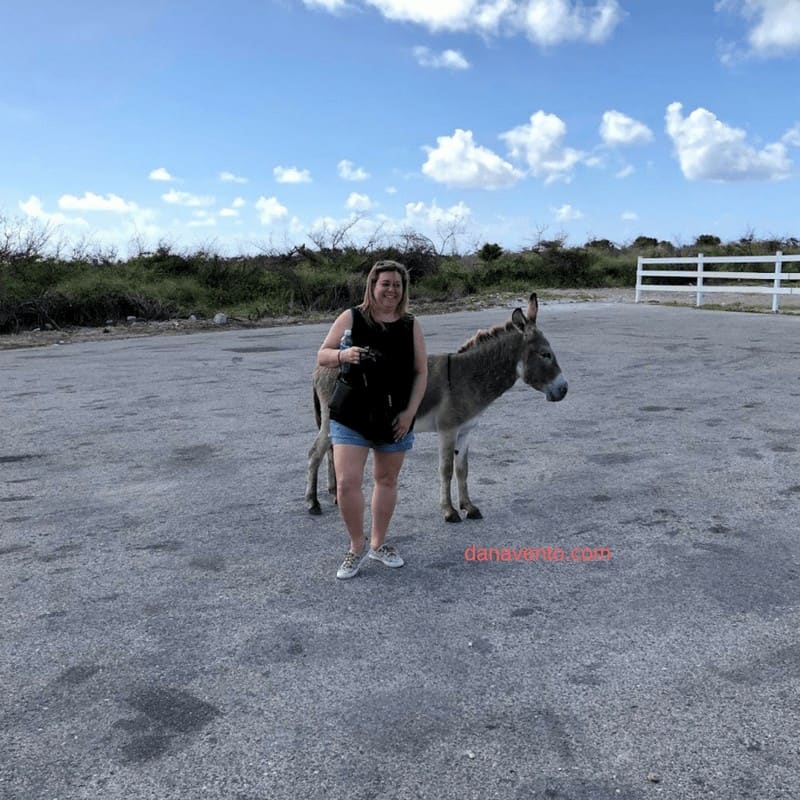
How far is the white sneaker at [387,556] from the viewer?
4.92m

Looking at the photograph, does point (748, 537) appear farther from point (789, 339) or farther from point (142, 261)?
point (142, 261)

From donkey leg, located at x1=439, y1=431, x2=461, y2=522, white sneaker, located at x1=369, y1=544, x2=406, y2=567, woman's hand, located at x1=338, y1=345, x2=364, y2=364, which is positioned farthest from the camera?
donkey leg, located at x1=439, y1=431, x2=461, y2=522

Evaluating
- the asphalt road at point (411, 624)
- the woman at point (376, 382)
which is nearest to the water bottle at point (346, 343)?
the woman at point (376, 382)

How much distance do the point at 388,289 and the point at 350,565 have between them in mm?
1662

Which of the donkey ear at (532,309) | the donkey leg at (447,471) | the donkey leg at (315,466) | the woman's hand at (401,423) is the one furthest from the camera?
the donkey leg at (315,466)

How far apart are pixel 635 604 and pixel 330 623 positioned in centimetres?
167

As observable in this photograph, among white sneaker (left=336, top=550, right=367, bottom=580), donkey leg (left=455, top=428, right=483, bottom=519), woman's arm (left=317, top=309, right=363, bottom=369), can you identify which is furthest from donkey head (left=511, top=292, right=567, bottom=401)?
white sneaker (left=336, top=550, right=367, bottom=580)

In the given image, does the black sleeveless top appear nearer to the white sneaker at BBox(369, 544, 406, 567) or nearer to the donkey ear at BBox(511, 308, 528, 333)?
the white sneaker at BBox(369, 544, 406, 567)

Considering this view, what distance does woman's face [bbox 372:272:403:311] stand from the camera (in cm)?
454

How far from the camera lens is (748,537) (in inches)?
211

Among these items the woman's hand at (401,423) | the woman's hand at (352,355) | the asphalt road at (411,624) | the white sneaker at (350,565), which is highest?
the woman's hand at (352,355)

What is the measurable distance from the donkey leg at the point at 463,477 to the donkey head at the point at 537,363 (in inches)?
25.3

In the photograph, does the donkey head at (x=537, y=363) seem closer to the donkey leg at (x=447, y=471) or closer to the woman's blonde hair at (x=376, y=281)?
the donkey leg at (x=447, y=471)

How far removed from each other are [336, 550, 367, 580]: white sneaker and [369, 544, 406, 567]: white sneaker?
0.12m
